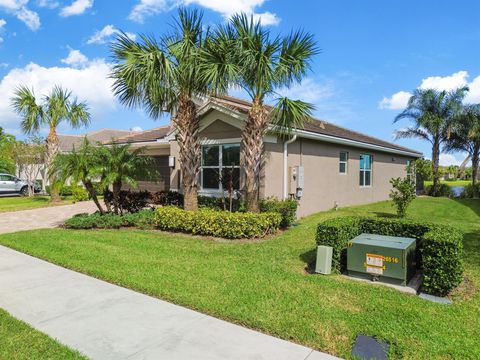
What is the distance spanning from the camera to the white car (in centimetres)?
2464

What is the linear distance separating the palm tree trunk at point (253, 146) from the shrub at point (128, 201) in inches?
184

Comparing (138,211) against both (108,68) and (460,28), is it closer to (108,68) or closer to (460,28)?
(108,68)

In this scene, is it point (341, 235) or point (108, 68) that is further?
point (108, 68)

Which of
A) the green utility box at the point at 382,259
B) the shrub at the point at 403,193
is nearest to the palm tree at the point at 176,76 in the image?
the green utility box at the point at 382,259

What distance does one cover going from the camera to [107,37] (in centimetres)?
1013

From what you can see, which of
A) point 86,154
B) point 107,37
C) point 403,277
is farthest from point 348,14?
point 86,154

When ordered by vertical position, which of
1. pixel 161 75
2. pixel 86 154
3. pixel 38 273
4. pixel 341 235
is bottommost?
pixel 38 273

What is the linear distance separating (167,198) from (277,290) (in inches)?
381

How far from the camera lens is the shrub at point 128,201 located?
1188 cm

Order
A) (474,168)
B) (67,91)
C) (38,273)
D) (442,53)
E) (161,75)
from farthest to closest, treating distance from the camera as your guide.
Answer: (474,168) → (67,91) → (442,53) → (161,75) → (38,273)

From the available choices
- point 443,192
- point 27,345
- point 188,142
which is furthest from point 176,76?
point 443,192

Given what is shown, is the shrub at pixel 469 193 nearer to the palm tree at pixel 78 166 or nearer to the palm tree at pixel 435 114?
the palm tree at pixel 435 114

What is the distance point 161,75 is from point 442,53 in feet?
32.4

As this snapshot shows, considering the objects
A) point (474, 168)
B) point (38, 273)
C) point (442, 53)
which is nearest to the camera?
A: point (38, 273)
